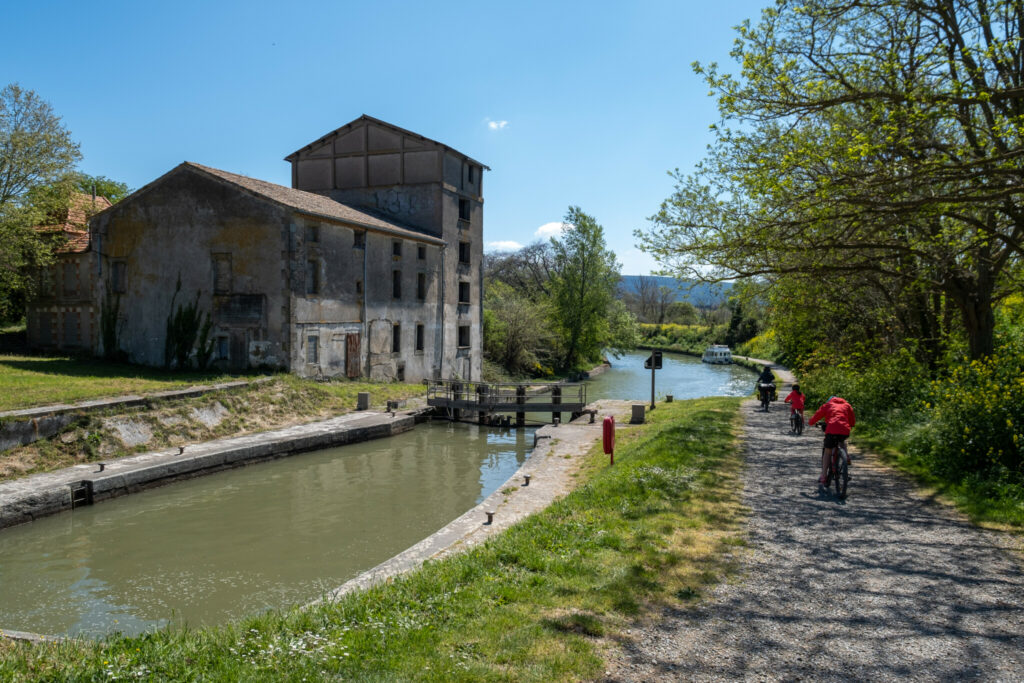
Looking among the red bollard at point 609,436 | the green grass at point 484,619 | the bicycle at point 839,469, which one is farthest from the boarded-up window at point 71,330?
the bicycle at point 839,469

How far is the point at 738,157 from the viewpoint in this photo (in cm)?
1400

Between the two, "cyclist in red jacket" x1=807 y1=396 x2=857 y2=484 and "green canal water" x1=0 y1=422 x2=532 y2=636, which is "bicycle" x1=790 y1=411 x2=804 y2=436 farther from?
"green canal water" x1=0 y1=422 x2=532 y2=636

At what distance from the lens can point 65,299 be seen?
27547 millimetres

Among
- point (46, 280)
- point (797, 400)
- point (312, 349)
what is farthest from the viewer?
point (46, 280)

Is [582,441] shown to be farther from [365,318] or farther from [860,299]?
[365,318]

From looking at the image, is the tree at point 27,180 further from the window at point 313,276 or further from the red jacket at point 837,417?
the red jacket at point 837,417

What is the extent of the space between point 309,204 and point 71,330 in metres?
11.8

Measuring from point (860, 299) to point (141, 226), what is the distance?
26010 millimetres

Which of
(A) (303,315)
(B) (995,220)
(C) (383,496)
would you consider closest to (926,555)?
(B) (995,220)

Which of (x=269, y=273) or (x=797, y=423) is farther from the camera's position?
(x=269, y=273)

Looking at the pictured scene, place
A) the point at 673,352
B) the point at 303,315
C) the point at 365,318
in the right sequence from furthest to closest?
the point at 673,352
the point at 365,318
the point at 303,315

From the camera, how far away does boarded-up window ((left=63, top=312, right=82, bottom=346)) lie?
89.7 feet

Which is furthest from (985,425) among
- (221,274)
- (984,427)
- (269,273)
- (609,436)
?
(221,274)

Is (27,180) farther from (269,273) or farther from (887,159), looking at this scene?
(887,159)
